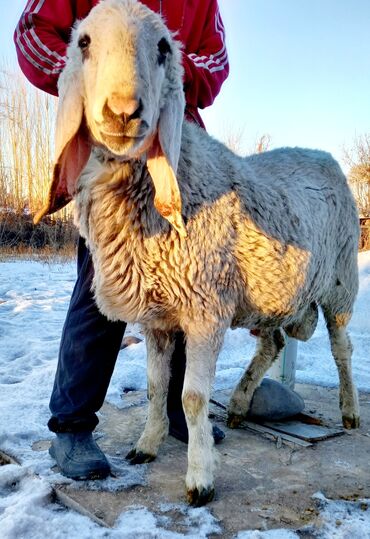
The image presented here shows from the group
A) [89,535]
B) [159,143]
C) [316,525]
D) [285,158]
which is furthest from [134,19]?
[316,525]

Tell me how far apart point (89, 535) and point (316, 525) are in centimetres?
71

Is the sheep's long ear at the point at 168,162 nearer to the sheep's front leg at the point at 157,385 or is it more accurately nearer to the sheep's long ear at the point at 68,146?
the sheep's long ear at the point at 68,146

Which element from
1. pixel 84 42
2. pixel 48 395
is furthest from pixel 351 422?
pixel 84 42

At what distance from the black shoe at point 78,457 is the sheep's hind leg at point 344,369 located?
1331 mm

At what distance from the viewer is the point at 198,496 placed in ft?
5.90

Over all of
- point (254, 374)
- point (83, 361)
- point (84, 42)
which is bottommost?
point (254, 374)

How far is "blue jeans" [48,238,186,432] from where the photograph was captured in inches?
86.1

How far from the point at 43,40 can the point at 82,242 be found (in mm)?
825

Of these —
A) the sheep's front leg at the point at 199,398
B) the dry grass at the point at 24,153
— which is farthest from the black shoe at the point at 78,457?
the dry grass at the point at 24,153

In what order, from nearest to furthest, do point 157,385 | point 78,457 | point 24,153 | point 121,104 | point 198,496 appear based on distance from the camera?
1. point 121,104
2. point 198,496
3. point 78,457
4. point 157,385
5. point 24,153

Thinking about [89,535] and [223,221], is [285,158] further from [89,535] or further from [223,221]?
[89,535]

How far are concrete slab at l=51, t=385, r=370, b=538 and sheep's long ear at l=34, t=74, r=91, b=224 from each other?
1021 mm

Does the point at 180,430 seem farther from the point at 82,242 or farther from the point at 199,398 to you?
the point at 82,242

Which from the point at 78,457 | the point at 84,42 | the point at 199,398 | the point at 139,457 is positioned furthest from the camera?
the point at 139,457
